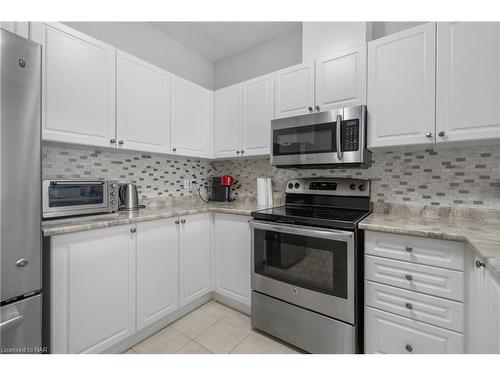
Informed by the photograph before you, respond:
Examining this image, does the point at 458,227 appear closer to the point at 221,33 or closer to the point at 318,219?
the point at 318,219

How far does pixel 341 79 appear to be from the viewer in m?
1.74

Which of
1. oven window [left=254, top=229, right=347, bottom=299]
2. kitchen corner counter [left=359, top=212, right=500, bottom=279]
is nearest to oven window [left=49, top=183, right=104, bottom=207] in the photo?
A: oven window [left=254, top=229, right=347, bottom=299]

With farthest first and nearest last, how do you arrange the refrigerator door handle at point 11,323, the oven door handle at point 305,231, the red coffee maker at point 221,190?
the red coffee maker at point 221,190 < the oven door handle at point 305,231 < the refrigerator door handle at point 11,323

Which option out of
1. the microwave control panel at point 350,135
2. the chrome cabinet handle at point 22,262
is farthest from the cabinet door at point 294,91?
the chrome cabinet handle at point 22,262

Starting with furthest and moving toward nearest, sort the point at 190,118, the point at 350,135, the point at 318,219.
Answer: the point at 190,118
the point at 350,135
the point at 318,219

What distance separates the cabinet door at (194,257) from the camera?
6.27ft

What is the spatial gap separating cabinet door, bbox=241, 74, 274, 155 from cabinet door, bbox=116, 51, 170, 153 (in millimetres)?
707

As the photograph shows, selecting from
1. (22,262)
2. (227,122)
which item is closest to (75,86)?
(22,262)

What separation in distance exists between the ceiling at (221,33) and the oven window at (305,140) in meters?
1.20

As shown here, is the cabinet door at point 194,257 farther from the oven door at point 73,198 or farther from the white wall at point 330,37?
the white wall at point 330,37

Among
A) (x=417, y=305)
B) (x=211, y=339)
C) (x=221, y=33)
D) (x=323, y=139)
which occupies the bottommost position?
(x=211, y=339)

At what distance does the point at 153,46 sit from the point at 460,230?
2.88 m

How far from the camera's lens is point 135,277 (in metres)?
1.58

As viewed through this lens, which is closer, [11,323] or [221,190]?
[11,323]
